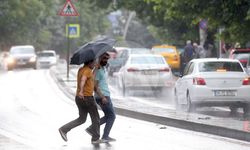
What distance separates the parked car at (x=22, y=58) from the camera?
57.3m

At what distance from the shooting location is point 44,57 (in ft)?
221

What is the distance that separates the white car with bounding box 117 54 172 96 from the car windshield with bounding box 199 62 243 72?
8701 mm

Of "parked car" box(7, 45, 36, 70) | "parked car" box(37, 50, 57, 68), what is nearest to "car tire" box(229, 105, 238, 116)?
"parked car" box(7, 45, 36, 70)

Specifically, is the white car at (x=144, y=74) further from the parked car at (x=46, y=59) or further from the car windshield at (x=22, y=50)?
the parked car at (x=46, y=59)

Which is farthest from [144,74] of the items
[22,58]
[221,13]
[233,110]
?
[22,58]

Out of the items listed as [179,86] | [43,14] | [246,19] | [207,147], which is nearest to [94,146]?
[207,147]

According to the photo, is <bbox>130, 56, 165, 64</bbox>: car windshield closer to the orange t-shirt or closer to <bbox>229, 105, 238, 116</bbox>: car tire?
<bbox>229, 105, 238, 116</bbox>: car tire

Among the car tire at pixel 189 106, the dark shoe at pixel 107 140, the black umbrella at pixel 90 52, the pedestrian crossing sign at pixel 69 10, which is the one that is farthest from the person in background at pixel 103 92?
the pedestrian crossing sign at pixel 69 10

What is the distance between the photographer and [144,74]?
2942 centimetres

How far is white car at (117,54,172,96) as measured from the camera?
96.1ft

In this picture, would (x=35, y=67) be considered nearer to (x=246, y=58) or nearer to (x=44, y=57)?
(x=44, y=57)

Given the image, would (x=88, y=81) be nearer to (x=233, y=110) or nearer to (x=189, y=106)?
(x=189, y=106)

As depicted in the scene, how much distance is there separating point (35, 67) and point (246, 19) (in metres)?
36.9

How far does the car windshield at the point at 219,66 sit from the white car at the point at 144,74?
870cm
